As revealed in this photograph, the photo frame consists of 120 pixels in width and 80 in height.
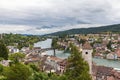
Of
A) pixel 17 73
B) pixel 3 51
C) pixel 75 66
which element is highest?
pixel 75 66

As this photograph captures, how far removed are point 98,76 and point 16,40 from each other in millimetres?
95433

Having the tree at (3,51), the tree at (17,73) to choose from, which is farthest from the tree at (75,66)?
the tree at (3,51)

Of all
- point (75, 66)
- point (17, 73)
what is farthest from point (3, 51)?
point (75, 66)

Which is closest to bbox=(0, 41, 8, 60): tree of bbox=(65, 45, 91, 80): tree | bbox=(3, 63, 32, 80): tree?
bbox=(3, 63, 32, 80): tree

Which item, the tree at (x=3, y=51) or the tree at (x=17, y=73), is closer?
the tree at (x=17, y=73)

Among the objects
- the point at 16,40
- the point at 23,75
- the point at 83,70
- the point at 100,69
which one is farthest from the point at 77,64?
the point at 16,40

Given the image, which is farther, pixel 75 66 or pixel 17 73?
pixel 17 73

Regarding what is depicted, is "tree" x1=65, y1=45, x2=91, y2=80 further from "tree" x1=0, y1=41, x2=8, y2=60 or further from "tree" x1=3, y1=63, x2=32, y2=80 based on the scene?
"tree" x1=0, y1=41, x2=8, y2=60

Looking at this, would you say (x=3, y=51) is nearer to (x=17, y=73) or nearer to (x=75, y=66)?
(x=17, y=73)

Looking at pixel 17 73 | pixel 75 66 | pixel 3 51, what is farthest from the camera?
pixel 3 51

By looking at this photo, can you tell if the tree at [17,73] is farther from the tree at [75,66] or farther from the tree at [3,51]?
the tree at [3,51]

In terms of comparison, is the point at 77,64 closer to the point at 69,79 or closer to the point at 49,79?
the point at 69,79

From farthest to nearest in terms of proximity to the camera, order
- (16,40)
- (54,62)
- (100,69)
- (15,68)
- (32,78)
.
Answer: (16,40)
(54,62)
(100,69)
(32,78)
(15,68)

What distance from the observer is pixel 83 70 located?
26141mm
